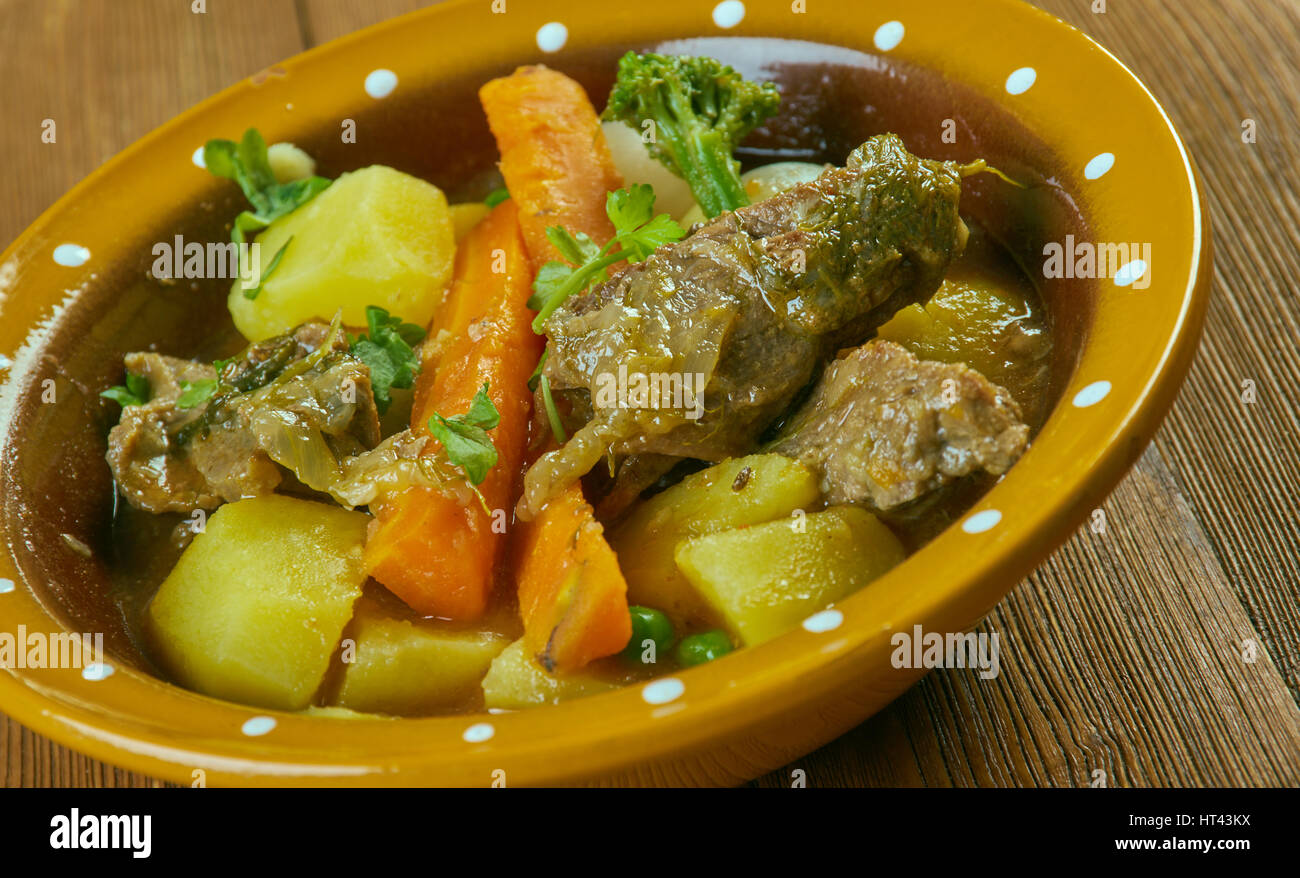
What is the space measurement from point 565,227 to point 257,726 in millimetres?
1379

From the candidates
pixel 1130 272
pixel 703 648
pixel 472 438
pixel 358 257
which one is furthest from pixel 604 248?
pixel 1130 272

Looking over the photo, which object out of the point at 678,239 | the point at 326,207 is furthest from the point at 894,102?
the point at 326,207

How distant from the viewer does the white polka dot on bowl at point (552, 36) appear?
122 inches

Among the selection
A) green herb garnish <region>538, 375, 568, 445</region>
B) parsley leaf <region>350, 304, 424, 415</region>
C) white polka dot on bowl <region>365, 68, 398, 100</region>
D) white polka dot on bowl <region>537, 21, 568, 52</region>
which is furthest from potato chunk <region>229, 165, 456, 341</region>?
green herb garnish <region>538, 375, 568, 445</region>

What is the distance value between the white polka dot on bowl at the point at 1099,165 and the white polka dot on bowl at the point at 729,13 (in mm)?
1082

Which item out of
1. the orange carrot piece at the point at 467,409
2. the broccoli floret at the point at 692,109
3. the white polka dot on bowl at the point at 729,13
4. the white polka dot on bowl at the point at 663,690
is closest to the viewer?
the white polka dot on bowl at the point at 663,690

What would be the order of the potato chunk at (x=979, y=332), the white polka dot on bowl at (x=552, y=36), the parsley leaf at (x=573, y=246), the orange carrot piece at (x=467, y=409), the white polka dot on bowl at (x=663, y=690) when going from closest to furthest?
the white polka dot on bowl at (x=663, y=690), the orange carrot piece at (x=467, y=409), the potato chunk at (x=979, y=332), the parsley leaf at (x=573, y=246), the white polka dot on bowl at (x=552, y=36)

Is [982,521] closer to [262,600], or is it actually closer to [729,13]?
[262,600]

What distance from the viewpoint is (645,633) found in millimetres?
1990

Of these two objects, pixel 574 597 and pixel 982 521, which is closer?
pixel 982 521

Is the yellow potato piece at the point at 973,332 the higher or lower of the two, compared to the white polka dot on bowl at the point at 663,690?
higher

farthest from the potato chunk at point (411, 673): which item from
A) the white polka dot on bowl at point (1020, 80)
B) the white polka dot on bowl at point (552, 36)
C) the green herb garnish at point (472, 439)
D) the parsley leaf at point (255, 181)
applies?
the white polka dot on bowl at point (552, 36)

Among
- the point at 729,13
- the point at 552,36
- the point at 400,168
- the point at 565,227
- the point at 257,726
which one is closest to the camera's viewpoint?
the point at 257,726

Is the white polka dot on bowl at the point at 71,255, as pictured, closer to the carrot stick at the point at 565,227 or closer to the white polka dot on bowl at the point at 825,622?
the carrot stick at the point at 565,227
